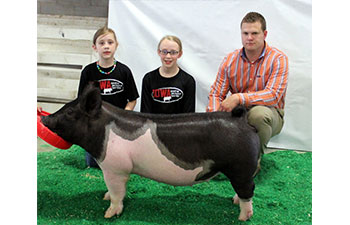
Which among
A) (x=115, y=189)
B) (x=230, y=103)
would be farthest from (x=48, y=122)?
(x=230, y=103)

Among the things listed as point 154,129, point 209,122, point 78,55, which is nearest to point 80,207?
point 154,129

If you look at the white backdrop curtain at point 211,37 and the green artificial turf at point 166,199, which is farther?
the white backdrop curtain at point 211,37

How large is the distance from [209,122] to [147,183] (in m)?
0.86

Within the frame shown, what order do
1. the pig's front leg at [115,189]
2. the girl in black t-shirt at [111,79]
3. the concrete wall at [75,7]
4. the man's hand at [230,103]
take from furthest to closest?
1. the concrete wall at [75,7]
2. the girl in black t-shirt at [111,79]
3. the man's hand at [230,103]
4. the pig's front leg at [115,189]

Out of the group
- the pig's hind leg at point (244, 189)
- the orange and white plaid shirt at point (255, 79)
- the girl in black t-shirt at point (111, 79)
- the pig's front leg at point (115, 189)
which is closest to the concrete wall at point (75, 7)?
the girl in black t-shirt at point (111, 79)

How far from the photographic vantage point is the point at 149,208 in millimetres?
1890

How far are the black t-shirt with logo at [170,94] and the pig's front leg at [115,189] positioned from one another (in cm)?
70

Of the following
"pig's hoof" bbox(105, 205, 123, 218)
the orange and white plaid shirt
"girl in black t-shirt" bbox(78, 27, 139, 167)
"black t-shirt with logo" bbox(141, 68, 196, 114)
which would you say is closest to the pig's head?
"pig's hoof" bbox(105, 205, 123, 218)

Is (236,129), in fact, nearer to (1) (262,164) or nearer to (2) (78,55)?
(1) (262,164)

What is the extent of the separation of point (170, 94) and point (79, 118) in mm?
783

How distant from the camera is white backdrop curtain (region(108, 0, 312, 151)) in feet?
9.63

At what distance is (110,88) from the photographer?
7.40 ft

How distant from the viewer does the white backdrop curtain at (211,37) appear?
2936 mm

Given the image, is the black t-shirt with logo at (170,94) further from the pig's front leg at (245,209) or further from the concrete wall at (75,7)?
the concrete wall at (75,7)
